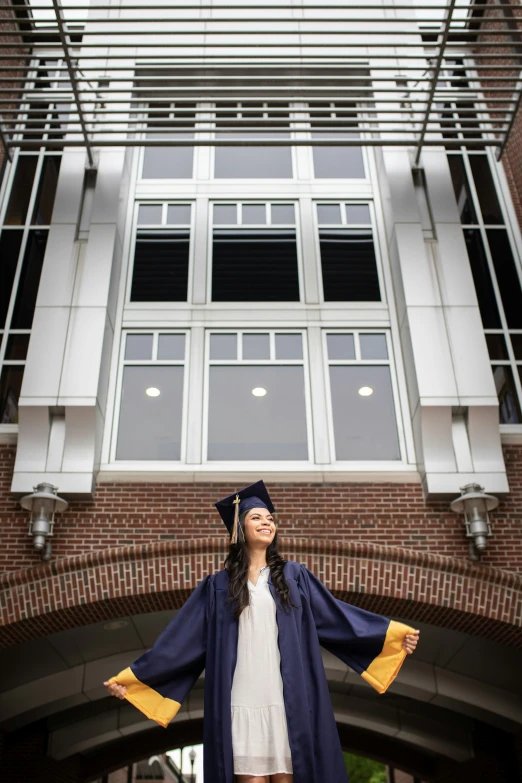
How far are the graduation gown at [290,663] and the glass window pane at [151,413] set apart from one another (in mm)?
→ 5233

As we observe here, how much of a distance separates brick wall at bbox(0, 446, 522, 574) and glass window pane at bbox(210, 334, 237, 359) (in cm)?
198

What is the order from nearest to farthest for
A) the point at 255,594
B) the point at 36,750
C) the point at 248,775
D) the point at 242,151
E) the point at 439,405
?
the point at 248,775 < the point at 255,594 < the point at 439,405 < the point at 242,151 < the point at 36,750

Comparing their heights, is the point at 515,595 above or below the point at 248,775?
above

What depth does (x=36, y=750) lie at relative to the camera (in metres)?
12.8

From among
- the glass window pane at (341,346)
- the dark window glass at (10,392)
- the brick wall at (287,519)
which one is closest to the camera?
the brick wall at (287,519)

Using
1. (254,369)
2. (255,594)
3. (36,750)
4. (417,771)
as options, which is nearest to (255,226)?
(254,369)

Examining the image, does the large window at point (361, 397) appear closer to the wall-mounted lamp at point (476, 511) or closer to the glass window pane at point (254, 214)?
the wall-mounted lamp at point (476, 511)

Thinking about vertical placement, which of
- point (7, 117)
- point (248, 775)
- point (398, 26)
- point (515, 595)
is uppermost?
point (398, 26)

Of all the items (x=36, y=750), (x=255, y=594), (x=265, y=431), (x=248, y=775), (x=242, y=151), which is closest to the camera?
(x=248, y=775)

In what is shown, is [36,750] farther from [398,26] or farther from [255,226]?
[398,26]

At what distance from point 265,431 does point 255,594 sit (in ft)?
18.1

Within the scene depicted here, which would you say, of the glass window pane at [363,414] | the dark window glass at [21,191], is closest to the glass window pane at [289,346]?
the glass window pane at [363,414]

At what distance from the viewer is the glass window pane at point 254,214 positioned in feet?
36.6

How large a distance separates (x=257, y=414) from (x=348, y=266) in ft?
8.84
